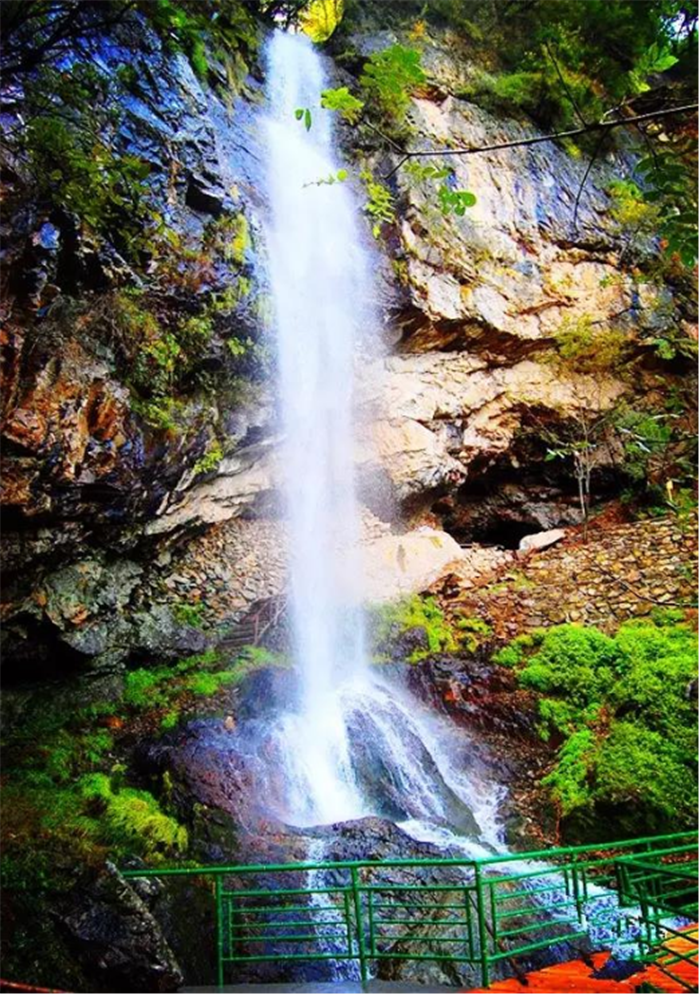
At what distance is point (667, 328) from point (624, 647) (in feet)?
11.7

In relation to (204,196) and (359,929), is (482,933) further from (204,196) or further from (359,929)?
(204,196)

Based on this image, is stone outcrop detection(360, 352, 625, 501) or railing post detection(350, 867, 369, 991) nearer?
railing post detection(350, 867, 369, 991)

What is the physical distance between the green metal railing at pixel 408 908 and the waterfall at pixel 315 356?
2.10 m

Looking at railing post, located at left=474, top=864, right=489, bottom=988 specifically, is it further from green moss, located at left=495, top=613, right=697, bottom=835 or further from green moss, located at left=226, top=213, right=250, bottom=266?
green moss, located at left=226, top=213, right=250, bottom=266

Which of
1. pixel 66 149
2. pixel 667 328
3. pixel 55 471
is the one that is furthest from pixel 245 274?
pixel 667 328

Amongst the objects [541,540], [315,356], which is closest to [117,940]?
[315,356]

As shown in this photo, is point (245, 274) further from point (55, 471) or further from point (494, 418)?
point (494, 418)

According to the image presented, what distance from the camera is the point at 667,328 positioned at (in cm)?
657

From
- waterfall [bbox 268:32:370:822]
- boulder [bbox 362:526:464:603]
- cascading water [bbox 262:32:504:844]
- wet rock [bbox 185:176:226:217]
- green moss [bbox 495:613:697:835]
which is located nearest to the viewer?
green moss [bbox 495:613:697:835]

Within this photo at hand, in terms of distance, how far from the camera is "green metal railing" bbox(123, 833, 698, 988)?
8.67 feet

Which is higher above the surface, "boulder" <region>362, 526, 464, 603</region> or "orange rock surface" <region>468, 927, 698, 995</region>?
"boulder" <region>362, 526, 464, 603</region>

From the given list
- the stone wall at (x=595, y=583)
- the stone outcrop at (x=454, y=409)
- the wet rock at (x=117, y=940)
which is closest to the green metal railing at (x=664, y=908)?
the wet rock at (x=117, y=940)

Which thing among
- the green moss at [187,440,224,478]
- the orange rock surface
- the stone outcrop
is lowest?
the orange rock surface

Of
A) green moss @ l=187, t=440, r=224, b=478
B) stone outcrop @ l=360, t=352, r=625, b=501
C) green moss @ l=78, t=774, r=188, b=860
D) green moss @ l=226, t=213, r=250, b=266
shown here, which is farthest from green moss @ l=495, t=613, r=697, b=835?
green moss @ l=226, t=213, r=250, b=266
